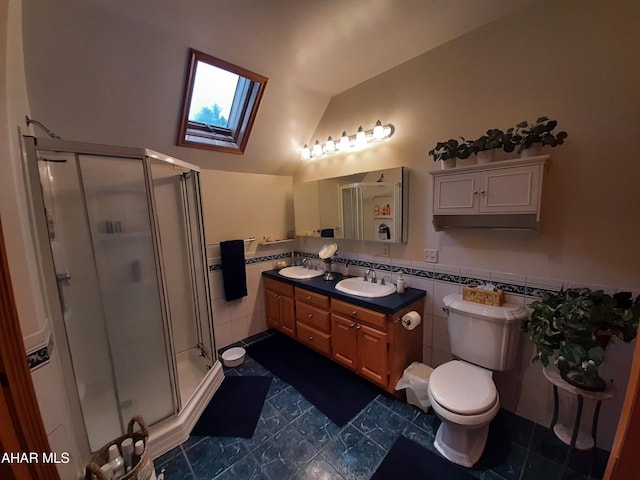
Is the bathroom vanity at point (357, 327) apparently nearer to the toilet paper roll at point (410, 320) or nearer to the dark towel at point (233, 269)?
the toilet paper roll at point (410, 320)

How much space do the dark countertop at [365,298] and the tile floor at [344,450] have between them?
0.76 m

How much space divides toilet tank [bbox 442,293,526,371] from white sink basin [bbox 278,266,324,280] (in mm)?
1357

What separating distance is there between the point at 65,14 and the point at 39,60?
0.30 metres

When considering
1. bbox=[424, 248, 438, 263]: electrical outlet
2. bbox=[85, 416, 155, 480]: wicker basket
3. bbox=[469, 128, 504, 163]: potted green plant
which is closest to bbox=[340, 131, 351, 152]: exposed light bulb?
bbox=[469, 128, 504, 163]: potted green plant

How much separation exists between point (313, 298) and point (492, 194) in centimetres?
160

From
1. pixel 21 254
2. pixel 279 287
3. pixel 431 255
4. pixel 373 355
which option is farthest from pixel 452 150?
pixel 21 254

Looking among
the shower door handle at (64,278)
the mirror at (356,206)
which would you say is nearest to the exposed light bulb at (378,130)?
the mirror at (356,206)

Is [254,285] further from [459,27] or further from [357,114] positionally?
[459,27]

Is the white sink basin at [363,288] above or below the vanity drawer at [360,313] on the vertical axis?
above

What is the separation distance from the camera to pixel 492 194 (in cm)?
157

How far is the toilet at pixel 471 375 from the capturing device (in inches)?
54.1

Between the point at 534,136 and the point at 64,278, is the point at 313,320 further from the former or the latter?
the point at 534,136

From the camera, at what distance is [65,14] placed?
1338mm

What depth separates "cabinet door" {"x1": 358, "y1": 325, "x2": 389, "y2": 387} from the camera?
1.86 meters
